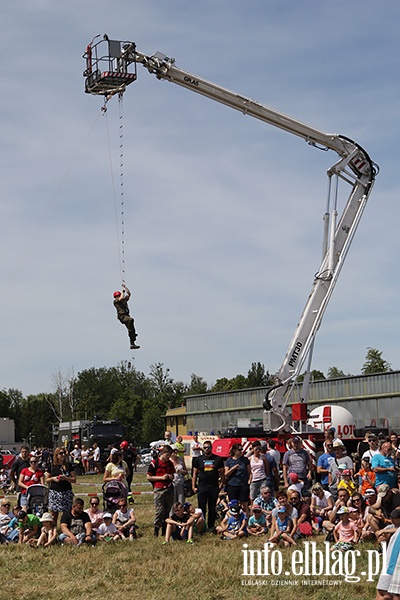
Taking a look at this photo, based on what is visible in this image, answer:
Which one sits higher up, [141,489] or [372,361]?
[372,361]

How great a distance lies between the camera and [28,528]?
642 inches

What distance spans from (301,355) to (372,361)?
81410 millimetres

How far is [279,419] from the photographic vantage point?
22.9m

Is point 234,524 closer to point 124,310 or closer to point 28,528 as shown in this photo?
point 28,528

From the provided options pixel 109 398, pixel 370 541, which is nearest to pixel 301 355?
pixel 370 541

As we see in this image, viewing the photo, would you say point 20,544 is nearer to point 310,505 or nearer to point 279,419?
point 310,505

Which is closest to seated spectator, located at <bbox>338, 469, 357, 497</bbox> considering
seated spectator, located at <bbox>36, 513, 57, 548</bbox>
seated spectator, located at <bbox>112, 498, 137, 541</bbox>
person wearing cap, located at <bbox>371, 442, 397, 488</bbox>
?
person wearing cap, located at <bbox>371, 442, 397, 488</bbox>

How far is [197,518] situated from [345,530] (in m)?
2.98

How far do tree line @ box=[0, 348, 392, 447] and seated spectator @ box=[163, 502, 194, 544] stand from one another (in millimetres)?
78872

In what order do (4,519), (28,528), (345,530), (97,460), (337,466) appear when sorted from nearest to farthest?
1. (345,530)
2. (28,528)
3. (4,519)
4. (337,466)
5. (97,460)

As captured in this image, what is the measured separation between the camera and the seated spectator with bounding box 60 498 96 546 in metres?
15.5

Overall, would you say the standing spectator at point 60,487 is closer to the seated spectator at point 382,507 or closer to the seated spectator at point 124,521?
the seated spectator at point 124,521

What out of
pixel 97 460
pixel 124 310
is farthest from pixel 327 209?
pixel 97 460

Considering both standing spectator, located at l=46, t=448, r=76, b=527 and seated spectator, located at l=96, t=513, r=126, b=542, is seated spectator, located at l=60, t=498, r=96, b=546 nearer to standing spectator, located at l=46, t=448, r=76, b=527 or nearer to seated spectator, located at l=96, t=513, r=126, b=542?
seated spectator, located at l=96, t=513, r=126, b=542
